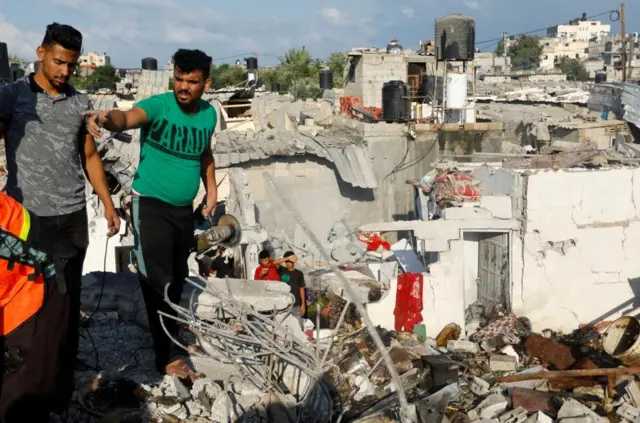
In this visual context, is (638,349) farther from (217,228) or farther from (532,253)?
(217,228)

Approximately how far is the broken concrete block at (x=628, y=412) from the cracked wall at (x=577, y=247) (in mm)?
3927

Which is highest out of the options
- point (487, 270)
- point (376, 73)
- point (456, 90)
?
point (376, 73)

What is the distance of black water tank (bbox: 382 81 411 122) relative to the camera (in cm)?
1819

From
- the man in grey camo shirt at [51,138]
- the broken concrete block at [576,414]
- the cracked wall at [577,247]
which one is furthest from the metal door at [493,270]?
the man in grey camo shirt at [51,138]

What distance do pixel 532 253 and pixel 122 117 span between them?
9.09 m

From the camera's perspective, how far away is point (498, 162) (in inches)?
544

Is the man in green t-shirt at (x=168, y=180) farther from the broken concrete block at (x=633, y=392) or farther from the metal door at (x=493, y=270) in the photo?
the metal door at (x=493, y=270)

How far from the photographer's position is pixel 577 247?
38.2ft

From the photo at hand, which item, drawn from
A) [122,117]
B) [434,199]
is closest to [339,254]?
[434,199]

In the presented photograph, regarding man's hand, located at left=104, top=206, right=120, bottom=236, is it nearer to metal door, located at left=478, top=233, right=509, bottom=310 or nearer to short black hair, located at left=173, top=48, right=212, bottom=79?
short black hair, located at left=173, top=48, right=212, bottom=79

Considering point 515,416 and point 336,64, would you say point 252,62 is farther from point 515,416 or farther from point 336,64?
point 515,416

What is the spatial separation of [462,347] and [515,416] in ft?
9.53

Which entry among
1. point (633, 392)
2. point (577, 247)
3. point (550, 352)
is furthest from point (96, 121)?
point (577, 247)

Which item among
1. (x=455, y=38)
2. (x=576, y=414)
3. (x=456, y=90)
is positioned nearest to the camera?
(x=576, y=414)
